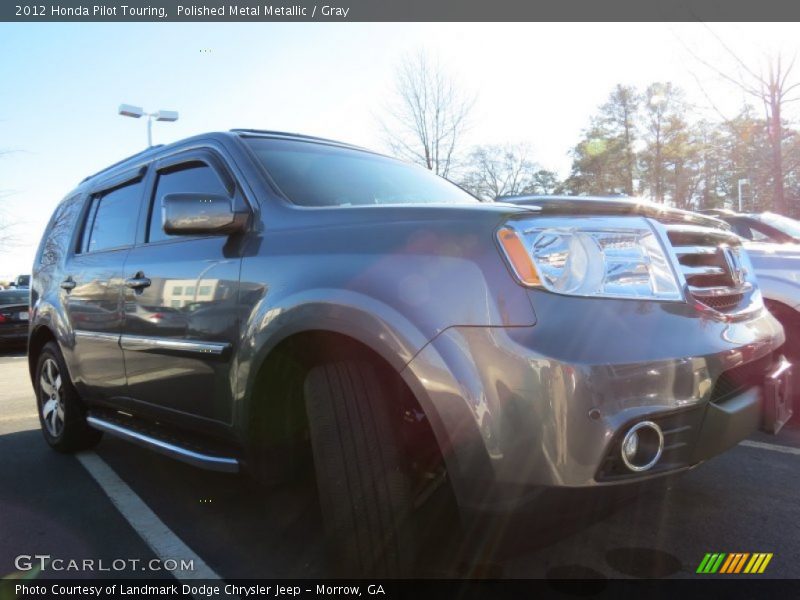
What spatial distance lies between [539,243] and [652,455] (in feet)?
2.33

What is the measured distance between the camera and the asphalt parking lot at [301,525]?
2.30 m

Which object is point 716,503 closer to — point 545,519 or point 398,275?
point 545,519

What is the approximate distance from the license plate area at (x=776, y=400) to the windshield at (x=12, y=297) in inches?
567

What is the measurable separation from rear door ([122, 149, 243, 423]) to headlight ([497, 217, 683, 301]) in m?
1.26

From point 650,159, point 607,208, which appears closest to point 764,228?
point 607,208

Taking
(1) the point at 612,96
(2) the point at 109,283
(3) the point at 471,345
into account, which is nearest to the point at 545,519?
(3) the point at 471,345

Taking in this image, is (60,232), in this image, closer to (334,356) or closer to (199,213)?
(199,213)

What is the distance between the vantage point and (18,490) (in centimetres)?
351

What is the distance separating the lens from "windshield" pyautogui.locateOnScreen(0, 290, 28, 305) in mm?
12711

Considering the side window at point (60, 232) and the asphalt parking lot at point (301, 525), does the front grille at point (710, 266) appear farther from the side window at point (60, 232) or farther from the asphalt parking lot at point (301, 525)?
the side window at point (60, 232)

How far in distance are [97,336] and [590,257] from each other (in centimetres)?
298

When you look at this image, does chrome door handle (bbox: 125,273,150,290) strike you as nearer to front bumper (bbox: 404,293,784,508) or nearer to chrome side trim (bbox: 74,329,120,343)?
chrome side trim (bbox: 74,329,120,343)

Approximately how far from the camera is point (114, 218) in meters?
3.84

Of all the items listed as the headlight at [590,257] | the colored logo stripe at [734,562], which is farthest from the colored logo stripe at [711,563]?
the headlight at [590,257]
